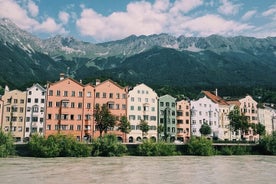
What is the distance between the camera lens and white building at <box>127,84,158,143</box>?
3963 inches

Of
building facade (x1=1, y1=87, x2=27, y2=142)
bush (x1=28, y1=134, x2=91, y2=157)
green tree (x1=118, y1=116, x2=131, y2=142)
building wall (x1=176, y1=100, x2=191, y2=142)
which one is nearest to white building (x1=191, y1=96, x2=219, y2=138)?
building wall (x1=176, y1=100, x2=191, y2=142)

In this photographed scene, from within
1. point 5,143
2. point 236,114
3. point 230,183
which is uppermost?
point 236,114

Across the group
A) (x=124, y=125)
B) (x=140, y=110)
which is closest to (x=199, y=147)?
(x=124, y=125)

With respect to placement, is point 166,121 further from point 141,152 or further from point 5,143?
point 5,143

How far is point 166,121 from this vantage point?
106 meters

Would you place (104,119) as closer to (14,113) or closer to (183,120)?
(14,113)

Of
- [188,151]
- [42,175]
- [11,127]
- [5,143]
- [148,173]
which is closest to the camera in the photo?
[42,175]

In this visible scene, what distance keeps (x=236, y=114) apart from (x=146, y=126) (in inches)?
1056

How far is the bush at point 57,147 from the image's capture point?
207ft

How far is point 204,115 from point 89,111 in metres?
39.0

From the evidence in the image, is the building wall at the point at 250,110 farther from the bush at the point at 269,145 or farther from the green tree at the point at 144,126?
the green tree at the point at 144,126

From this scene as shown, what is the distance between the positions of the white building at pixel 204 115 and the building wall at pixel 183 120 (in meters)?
1.77

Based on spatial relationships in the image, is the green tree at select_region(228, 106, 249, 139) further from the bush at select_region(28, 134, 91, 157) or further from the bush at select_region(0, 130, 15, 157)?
the bush at select_region(0, 130, 15, 157)

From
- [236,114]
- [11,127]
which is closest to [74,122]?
[11,127]
